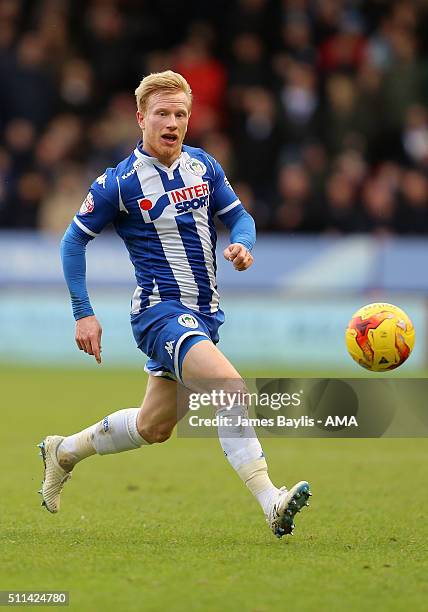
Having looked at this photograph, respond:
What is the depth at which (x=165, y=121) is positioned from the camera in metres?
6.50

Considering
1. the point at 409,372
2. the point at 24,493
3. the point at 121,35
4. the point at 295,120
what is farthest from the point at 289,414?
the point at 121,35

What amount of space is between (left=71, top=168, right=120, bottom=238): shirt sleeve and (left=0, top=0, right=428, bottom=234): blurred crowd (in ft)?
33.3

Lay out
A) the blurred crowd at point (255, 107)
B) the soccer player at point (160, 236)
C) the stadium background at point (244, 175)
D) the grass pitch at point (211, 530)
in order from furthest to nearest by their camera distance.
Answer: the blurred crowd at point (255, 107) → the stadium background at point (244, 175) → the soccer player at point (160, 236) → the grass pitch at point (211, 530)

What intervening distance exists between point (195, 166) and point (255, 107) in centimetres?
1089

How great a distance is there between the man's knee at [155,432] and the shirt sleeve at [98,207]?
1.08 metres

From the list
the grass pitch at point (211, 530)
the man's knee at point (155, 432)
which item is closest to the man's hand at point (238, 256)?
the man's knee at point (155, 432)

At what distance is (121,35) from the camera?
729 inches

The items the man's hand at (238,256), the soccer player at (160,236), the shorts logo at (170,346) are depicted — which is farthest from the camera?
the soccer player at (160,236)

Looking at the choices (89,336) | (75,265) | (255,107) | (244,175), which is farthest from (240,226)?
(255,107)

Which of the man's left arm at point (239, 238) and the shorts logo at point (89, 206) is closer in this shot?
the man's left arm at point (239, 238)

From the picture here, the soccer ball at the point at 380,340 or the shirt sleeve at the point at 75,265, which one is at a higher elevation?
the shirt sleeve at the point at 75,265

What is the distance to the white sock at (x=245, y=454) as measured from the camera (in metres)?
6.14

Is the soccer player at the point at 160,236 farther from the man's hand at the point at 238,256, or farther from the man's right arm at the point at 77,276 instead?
the man's hand at the point at 238,256

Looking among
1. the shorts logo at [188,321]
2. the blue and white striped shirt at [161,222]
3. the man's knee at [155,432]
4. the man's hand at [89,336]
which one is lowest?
the man's knee at [155,432]
